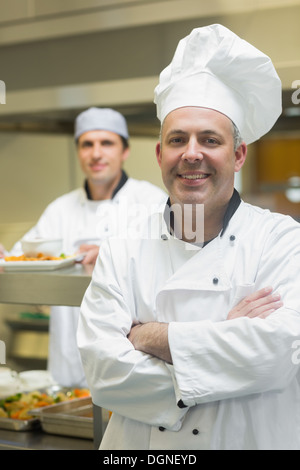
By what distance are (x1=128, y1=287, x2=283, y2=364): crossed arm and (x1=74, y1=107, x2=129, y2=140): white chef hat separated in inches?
64.7

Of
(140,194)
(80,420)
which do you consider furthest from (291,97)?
(80,420)

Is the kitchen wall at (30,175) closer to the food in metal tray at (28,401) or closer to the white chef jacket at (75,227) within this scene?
the white chef jacket at (75,227)

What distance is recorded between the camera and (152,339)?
1.33 metres

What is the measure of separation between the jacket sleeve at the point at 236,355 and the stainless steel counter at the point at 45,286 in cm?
39

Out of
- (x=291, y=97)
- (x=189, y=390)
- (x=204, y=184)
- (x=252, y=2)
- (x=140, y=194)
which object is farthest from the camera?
(x=140, y=194)

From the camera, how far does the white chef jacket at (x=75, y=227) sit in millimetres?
2867

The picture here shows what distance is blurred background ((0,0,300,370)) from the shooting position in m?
2.61

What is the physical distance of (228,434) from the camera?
1.31 meters

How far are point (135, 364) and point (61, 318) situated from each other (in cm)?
171

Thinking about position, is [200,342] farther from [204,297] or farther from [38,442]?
[38,442]

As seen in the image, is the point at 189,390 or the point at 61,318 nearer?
the point at 189,390

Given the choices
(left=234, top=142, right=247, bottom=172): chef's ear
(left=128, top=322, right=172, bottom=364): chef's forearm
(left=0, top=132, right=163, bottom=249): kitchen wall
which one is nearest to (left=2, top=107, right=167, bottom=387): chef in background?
(left=0, top=132, right=163, bottom=249): kitchen wall

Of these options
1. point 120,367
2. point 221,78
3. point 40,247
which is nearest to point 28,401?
point 40,247
